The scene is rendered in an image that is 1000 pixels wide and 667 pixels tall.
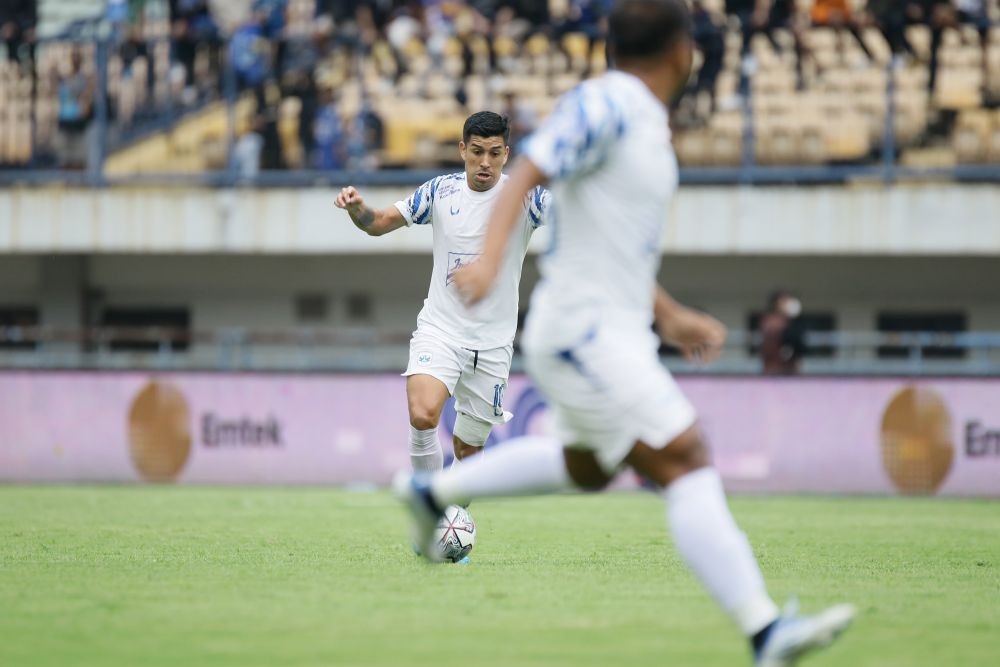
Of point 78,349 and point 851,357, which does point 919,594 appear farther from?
point 78,349

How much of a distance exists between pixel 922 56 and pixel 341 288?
945 centimetres

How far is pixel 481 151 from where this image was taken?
9.61 metres

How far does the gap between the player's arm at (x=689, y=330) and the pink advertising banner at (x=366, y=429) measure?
12.7 m

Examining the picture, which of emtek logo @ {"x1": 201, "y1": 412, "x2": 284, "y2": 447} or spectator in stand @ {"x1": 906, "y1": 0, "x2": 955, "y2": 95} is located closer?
emtek logo @ {"x1": 201, "y1": 412, "x2": 284, "y2": 447}

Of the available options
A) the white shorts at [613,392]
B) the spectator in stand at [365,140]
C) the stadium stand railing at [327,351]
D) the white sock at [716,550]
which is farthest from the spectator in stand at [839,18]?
the white sock at [716,550]

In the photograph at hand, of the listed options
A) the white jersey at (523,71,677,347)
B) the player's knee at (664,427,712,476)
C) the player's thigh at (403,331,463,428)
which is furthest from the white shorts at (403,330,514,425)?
the player's knee at (664,427,712,476)

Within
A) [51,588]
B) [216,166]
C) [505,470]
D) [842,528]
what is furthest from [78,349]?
[505,470]

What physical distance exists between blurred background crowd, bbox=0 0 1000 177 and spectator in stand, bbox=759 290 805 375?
8.65ft

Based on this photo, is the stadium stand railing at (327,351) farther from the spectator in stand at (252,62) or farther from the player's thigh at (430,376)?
the player's thigh at (430,376)

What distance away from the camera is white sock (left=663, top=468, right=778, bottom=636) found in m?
5.41

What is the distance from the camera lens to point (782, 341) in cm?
2027

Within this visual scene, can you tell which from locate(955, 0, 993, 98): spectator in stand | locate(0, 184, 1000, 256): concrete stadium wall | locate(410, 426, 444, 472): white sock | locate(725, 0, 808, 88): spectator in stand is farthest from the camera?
locate(0, 184, 1000, 256): concrete stadium wall

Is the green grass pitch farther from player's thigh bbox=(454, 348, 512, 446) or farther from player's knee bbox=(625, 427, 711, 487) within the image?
player's thigh bbox=(454, 348, 512, 446)

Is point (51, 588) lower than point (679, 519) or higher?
lower
